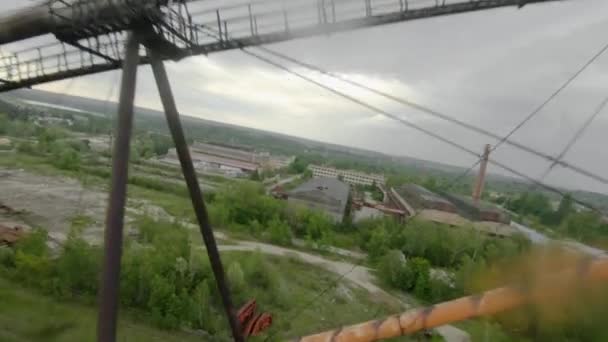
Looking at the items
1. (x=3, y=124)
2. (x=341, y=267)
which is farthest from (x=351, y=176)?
(x=3, y=124)

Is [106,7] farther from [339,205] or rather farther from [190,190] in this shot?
[339,205]

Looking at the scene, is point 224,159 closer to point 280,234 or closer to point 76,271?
point 280,234

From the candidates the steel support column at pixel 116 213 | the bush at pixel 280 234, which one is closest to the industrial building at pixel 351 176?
the bush at pixel 280 234

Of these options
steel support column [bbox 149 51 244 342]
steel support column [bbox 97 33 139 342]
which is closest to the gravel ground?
steel support column [bbox 149 51 244 342]

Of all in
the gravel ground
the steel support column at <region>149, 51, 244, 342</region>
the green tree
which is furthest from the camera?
the green tree

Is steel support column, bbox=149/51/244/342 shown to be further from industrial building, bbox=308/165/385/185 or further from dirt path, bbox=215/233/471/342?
industrial building, bbox=308/165/385/185

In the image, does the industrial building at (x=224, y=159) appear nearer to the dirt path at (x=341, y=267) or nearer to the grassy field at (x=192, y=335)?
the dirt path at (x=341, y=267)

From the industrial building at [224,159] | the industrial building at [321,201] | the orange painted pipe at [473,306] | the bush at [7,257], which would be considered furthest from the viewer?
the industrial building at [224,159]
